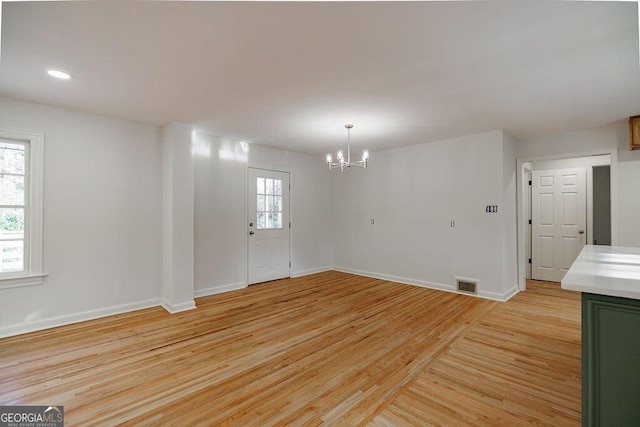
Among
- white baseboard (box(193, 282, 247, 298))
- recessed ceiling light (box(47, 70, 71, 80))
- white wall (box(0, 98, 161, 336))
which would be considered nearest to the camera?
recessed ceiling light (box(47, 70, 71, 80))

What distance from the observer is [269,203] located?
18.2ft

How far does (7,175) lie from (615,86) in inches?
254

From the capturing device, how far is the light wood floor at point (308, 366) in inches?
74.3

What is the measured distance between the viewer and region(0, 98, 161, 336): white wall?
3.21 m

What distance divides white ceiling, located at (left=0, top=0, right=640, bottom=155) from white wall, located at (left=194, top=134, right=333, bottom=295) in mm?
1098

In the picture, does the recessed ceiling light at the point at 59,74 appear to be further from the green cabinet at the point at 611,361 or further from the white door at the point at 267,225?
the green cabinet at the point at 611,361

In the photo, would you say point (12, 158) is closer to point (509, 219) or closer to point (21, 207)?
point (21, 207)

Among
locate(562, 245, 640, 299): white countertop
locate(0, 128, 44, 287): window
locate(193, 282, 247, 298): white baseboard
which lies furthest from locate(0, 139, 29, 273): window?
locate(562, 245, 640, 299): white countertop

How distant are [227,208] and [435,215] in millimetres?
3662

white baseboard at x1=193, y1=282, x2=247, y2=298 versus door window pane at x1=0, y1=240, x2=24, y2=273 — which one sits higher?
door window pane at x1=0, y1=240, x2=24, y2=273

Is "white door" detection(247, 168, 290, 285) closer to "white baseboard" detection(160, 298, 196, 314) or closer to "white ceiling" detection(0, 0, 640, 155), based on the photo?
"white baseboard" detection(160, 298, 196, 314)

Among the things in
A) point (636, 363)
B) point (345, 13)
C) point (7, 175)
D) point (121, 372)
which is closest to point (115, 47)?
point (345, 13)

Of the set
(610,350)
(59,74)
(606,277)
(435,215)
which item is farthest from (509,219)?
(59,74)

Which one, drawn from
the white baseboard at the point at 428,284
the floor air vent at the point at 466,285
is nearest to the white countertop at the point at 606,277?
the white baseboard at the point at 428,284
